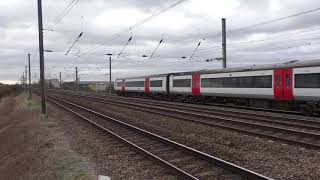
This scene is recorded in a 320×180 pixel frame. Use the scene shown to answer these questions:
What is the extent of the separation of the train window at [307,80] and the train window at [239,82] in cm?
245

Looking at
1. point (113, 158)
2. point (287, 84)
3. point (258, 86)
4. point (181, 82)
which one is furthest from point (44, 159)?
point (181, 82)

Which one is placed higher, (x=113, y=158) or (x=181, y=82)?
(x=181, y=82)

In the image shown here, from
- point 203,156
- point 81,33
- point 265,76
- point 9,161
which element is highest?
point 81,33

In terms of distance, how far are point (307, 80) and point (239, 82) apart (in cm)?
649

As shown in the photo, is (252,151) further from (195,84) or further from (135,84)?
(135,84)

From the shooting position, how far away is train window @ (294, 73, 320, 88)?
18141 mm

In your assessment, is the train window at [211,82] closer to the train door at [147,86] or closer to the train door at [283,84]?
the train door at [283,84]

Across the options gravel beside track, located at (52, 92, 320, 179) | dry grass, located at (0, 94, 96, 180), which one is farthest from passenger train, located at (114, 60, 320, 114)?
dry grass, located at (0, 94, 96, 180)

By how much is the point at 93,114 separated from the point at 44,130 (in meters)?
6.50

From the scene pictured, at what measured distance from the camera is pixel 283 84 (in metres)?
20.5

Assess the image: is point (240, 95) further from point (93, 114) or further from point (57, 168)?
point (57, 168)

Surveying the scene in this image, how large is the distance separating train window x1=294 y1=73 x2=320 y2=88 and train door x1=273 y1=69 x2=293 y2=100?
1.71 feet

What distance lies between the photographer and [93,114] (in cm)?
2305

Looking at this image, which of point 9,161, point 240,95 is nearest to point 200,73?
point 240,95
